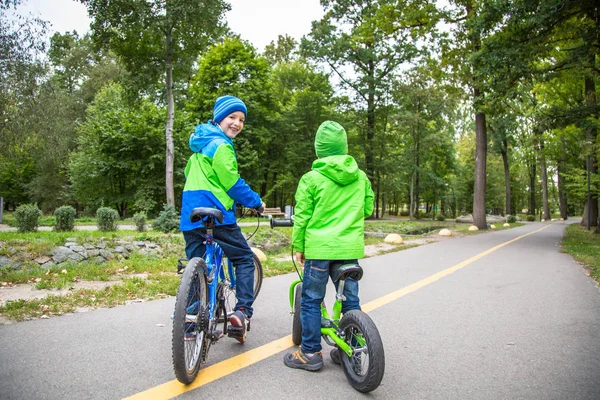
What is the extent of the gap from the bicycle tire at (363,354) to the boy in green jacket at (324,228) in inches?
9.3

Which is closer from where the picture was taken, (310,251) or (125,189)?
(310,251)

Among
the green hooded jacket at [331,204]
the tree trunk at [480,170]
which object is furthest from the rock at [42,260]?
the tree trunk at [480,170]

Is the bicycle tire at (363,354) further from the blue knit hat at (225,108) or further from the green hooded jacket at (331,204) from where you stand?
the blue knit hat at (225,108)

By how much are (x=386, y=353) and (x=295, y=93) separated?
26.5 metres

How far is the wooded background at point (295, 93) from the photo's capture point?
12.8 m

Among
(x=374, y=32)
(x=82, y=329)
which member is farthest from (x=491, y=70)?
(x=82, y=329)

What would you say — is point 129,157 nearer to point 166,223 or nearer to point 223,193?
point 166,223

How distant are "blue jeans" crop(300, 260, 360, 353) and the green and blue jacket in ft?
2.54

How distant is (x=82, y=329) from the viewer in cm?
363

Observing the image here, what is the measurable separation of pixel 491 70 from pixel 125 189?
67.5 ft

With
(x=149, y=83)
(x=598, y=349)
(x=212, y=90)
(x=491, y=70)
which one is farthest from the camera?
(x=212, y=90)

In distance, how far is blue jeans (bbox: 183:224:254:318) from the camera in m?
3.07

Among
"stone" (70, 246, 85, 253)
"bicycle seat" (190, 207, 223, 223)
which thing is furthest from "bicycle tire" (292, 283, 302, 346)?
"stone" (70, 246, 85, 253)

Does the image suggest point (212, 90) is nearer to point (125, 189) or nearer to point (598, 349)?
point (125, 189)
